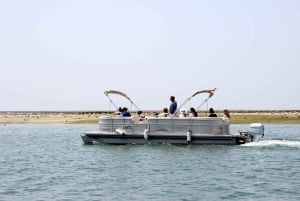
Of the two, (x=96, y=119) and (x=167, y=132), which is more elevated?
(x=96, y=119)

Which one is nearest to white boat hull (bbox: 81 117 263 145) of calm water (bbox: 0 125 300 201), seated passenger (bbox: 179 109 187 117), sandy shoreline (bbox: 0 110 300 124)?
calm water (bbox: 0 125 300 201)

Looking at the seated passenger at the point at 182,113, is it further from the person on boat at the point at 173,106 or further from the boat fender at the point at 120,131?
the boat fender at the point at 120,131

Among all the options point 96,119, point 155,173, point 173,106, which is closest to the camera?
point 155,173

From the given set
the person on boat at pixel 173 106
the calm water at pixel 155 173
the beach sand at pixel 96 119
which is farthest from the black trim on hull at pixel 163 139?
the beach sand at pixel 96 119

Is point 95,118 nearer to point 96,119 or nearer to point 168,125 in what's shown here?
point 96,119

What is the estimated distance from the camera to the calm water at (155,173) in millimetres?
18094

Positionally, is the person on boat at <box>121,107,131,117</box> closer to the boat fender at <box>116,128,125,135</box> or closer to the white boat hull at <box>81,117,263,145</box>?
the white boat hull at <box>81,117,263,145</box>

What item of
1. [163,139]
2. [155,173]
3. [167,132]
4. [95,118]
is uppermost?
[95,118]

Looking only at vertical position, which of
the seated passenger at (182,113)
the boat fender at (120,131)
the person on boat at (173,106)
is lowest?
the boat fender at (120,131)

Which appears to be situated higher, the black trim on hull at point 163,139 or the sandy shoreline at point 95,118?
the sandy shoreline at point 95,118

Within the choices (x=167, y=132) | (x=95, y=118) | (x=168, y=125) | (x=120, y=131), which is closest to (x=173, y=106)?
(x=168, y=125)

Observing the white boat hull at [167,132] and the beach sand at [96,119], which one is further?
the beach sand at [96,119]

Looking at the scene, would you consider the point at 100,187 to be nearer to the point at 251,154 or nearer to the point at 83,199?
the point at 83,199

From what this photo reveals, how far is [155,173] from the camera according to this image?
2250 centimetres
